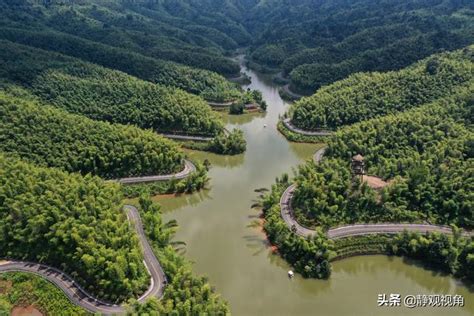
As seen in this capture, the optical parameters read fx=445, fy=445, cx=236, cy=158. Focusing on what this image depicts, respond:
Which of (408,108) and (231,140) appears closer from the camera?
(231,140)

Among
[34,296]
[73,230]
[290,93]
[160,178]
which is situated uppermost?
[290,93]

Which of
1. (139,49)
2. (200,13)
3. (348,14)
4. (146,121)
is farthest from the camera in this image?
(200,13)

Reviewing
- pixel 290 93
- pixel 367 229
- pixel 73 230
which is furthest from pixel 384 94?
pixel 73 230

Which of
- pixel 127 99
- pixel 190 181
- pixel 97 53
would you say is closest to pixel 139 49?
pixel 97 53

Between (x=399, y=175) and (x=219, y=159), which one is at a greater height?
(x=399, y=175)

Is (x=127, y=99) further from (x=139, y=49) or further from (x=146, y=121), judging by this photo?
(x=139, y=49)

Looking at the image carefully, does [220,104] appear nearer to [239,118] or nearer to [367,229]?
[239,118]

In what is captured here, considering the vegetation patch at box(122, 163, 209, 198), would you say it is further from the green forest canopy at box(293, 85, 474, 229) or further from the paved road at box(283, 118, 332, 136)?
the paved road at box(283, 118, 332, 136)
